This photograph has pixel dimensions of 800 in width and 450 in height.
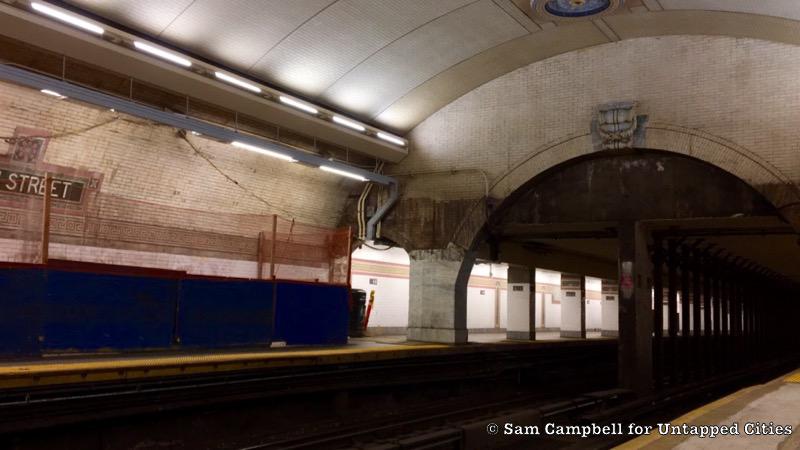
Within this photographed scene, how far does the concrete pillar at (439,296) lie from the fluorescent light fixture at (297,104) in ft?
16.1

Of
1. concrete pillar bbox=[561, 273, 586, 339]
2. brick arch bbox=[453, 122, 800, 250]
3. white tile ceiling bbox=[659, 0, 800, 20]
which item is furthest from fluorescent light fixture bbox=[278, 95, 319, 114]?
concrete pillar bbox=[561, 273, 586, 339]

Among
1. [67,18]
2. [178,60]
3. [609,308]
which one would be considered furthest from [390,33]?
[609,308]

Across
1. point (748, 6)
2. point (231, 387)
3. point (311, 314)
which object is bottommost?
point (231, 387)

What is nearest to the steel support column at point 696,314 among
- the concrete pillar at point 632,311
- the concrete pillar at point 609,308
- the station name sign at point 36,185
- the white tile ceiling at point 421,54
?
the concrete pillar at point 632,311

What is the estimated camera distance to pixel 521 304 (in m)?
23.6

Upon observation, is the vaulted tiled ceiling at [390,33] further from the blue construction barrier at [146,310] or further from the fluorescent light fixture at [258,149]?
the blue construction barrier at [146,310]

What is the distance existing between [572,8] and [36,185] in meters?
9.83

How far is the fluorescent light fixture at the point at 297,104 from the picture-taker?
13480 mm

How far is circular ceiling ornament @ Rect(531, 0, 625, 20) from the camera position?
12453 mm

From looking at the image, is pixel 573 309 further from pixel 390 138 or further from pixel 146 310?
pixel 146 310

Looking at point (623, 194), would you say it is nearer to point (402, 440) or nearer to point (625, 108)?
point (625, 108)

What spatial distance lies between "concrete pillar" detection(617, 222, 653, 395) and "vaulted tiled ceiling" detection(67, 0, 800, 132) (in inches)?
175

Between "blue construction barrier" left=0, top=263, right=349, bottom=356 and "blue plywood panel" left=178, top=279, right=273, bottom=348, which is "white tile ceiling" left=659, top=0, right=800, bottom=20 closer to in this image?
"blue construction barrier" left=0, top=263, right=349, bottom=356

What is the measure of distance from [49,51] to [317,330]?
6.88m
